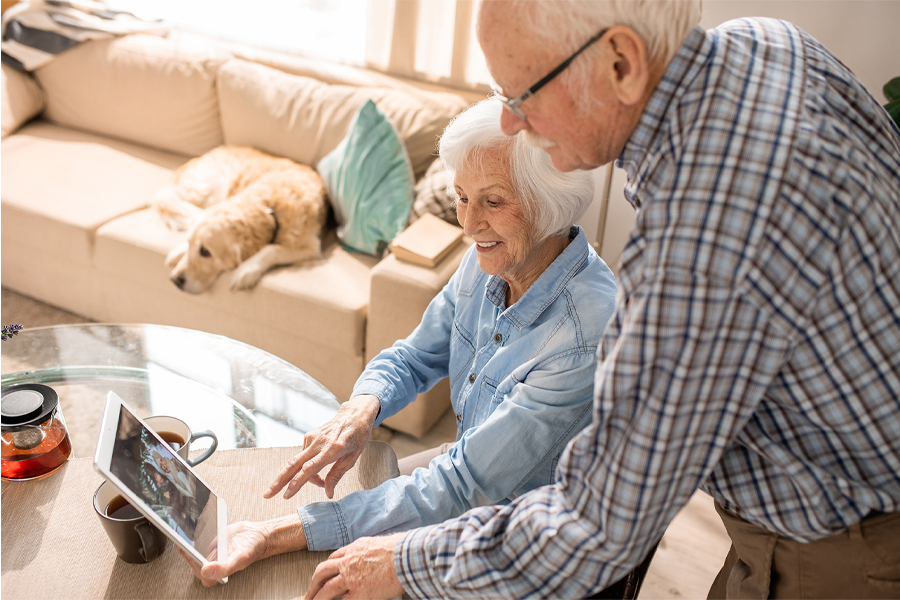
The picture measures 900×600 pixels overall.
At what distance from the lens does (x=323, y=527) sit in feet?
3.06

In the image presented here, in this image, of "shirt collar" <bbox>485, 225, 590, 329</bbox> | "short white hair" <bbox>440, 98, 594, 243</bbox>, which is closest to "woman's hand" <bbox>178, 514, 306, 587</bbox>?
"shirt collar" <bbox>485, 225, 590, 329</bbox>

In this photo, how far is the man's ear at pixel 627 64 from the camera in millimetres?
643

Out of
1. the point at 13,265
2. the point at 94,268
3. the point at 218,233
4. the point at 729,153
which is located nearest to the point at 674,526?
the point at 729,153

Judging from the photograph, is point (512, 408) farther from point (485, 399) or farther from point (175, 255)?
point (175, 255)

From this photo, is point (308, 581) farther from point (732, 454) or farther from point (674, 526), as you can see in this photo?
point (674, 526)

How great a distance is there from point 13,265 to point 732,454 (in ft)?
9.51

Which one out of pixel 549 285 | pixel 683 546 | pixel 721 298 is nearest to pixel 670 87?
pixel 721 298

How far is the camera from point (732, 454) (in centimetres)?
73

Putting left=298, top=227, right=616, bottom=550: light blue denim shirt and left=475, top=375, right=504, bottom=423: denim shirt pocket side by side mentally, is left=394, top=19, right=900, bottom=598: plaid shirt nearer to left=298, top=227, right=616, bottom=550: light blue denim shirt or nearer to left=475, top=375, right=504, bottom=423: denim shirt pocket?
left=298, top=227, right=616, bottom=550: light blue denim shirt

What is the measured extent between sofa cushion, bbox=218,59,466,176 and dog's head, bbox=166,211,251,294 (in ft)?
1.80

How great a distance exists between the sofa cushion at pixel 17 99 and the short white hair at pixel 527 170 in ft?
9.35

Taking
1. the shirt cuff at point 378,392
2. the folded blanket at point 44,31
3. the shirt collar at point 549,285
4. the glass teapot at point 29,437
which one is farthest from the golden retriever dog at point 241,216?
the shirt collar at point 549,285

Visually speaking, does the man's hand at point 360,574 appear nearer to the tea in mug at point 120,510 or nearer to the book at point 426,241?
the tea in mug at point 120,510

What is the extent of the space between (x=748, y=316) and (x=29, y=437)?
3.37 feet
